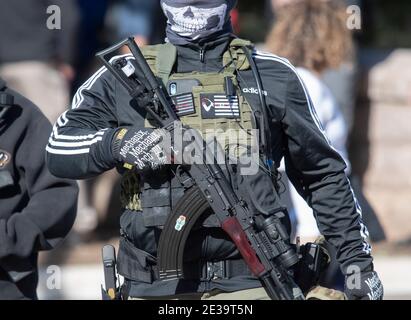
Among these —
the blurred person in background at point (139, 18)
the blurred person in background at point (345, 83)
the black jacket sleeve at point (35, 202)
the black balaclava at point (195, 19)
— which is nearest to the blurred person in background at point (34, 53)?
the blurred person in background at point (139, 18)

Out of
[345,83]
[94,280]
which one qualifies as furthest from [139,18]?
[94,280]

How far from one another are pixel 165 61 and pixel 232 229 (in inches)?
24.7

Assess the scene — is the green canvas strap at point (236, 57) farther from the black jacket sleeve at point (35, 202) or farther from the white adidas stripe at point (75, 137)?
the black jacket sleeve at point (35, 202)

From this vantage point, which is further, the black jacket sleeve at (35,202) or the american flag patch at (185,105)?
the black jacket sleeve at (35,202)

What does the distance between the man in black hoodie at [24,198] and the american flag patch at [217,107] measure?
78 cm

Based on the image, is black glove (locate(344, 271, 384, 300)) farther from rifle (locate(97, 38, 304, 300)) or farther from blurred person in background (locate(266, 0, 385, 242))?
blurred person in background (locate(266, 0, 385, 242))

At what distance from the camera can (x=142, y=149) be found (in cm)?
380

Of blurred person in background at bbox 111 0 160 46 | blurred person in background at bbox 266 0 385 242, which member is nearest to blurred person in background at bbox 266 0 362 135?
blurred person in background at bbox 266 0 385 242

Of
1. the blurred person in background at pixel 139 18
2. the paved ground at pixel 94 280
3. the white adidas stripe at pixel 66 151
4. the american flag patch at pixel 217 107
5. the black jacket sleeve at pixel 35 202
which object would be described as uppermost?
the blurred person in background at pixel 139 18

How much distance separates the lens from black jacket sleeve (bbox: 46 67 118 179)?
3.94m

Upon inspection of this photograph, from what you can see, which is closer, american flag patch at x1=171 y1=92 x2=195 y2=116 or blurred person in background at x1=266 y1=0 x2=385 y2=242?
american flag patch at x1=171 y1=92 x2=195 y2=116

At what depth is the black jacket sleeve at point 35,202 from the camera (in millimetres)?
4406

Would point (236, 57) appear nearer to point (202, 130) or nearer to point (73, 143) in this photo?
point (202, 130)

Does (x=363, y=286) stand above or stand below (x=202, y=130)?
below
